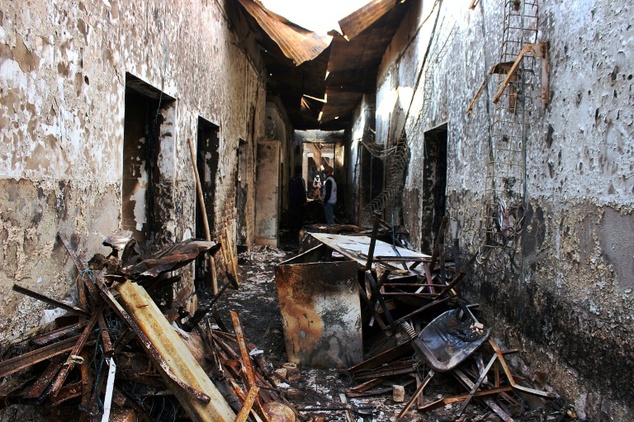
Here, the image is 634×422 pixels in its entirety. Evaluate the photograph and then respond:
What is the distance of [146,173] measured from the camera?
4.91 meters

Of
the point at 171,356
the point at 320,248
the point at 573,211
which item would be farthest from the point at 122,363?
the point at 320,248

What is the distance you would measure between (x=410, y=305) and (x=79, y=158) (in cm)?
324

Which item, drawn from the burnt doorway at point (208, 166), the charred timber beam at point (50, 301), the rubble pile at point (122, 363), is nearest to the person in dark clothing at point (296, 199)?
the burnt doorway at point (208, 166)

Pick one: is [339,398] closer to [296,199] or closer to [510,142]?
[510,142]

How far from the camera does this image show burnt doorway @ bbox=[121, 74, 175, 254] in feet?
16.0

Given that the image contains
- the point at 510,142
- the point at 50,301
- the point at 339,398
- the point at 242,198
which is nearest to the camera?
the point at 50,301

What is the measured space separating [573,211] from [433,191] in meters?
3.81

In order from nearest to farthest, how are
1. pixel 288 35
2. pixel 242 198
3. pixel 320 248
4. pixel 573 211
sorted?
pixel 573 211
pixel 320 248
pixel 288 35
pixel 242 198

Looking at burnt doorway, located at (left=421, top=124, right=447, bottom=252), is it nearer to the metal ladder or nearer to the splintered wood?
the splintered wood

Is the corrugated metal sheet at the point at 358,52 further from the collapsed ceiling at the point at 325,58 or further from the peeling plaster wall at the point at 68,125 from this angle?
the peeling plaster wall at the point at 68,125

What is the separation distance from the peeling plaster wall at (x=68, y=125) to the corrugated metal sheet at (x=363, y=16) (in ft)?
10.8

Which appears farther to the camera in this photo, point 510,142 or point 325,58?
point 325,58

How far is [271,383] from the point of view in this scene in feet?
11.8

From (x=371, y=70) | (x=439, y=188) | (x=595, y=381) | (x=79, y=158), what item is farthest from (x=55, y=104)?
(x=371, y=70)
